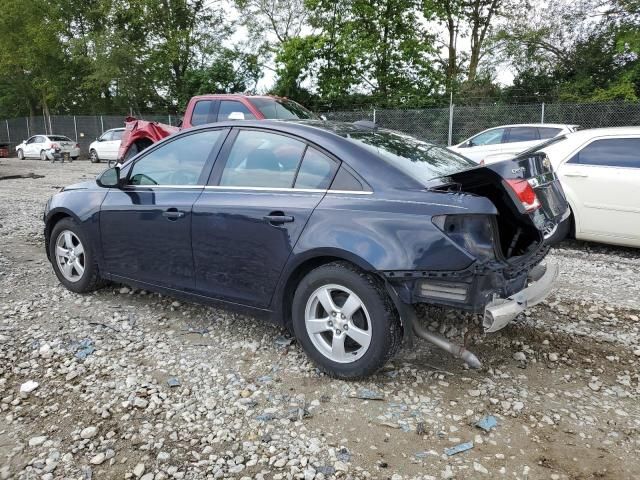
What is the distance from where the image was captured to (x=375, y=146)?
11.3 feet

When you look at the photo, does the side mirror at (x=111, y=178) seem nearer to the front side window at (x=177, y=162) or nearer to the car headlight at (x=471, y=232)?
the front side window at (x=177, y=162)

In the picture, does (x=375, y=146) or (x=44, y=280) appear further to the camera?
(x=44, y=280)

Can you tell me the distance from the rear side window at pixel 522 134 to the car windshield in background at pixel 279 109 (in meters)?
5.08

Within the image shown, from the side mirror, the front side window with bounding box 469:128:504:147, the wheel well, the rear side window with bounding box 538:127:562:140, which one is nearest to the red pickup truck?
the front side window with bounding box 469:128:504:147

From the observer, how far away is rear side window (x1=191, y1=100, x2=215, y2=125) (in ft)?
32.5

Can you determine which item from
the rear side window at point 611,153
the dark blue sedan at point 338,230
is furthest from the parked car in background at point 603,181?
the dark blue sedan at point 338,230

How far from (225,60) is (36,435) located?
28.1 metres

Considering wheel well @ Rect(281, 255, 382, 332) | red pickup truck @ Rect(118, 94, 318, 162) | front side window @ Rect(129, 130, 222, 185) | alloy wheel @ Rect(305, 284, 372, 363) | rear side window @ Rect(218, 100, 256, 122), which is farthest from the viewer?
red pickup truck @ Rect(118, 94, 318, 162)

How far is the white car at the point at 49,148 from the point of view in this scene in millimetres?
25062

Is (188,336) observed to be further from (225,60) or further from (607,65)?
(225,60)

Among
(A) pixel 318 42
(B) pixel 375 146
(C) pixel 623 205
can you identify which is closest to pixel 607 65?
(A) pixel 318 42

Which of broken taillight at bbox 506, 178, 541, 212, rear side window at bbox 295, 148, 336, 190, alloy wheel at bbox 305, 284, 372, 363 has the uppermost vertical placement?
rear side window at bbox 295, 148, 336, 190

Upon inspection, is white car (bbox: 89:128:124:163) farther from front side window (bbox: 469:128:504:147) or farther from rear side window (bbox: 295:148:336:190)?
rear side window (bbox: 295:148:336:190)

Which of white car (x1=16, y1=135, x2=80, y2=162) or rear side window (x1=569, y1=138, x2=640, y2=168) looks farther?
white car (x1=16, y1=135, x2=80, y2=162)
